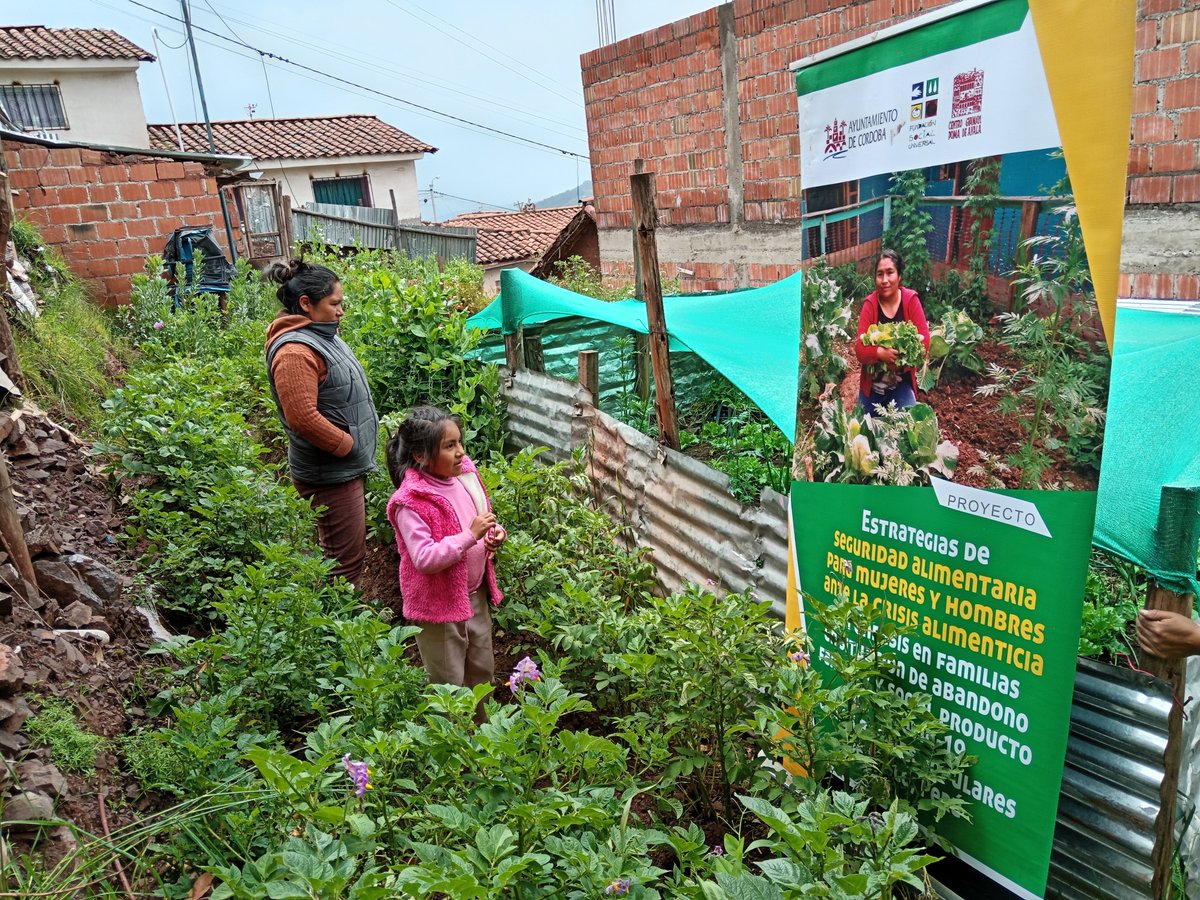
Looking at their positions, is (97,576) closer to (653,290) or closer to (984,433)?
(653,290)

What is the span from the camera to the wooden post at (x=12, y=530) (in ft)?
11.2

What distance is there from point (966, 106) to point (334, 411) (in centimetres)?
304


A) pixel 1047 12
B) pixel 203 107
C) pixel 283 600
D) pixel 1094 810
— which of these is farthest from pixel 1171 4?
pixel 203 107

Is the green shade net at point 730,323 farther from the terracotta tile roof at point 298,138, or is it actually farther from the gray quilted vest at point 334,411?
the terracotta tile roof at point 298,138

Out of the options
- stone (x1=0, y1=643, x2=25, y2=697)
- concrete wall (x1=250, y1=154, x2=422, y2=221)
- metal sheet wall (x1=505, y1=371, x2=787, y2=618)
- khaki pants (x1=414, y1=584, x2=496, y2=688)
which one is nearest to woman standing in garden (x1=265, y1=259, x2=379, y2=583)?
khaki pants (x1=414, y1=584, x2=496, y2=688)

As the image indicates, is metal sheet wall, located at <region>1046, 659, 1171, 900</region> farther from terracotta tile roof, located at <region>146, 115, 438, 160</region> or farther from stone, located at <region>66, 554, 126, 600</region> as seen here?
terracotta tile roof, located at <region>146, 115, 438, 160</region>

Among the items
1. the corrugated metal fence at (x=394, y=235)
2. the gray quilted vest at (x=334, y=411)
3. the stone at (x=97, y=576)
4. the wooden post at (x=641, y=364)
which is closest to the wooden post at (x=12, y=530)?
the stone at (x=97, y=576)

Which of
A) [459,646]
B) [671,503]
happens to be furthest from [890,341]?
[671,503]

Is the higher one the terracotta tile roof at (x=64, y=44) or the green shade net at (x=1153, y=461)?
the terracotta tile roof at (x=64, y=44)

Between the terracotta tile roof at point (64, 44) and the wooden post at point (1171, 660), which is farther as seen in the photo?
the terracotta tile roof at point (64, 44)

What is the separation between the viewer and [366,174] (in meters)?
32.1

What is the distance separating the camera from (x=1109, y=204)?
1926 millimetres

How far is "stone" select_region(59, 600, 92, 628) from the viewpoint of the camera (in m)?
3.54

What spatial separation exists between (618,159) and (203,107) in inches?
749
